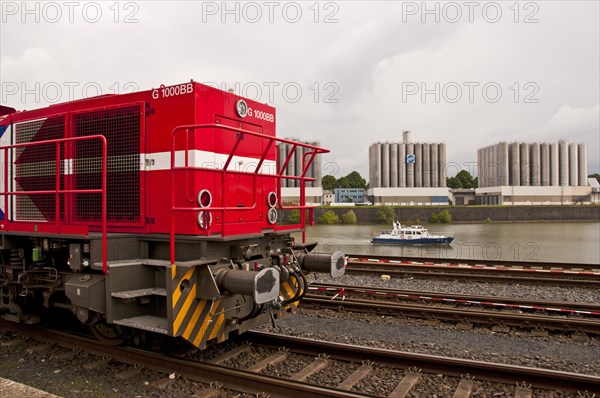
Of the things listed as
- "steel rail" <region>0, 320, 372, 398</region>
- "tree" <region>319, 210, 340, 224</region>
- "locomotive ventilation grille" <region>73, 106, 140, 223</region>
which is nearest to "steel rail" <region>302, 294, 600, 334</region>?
"steel rail" <region>0, 320, 372, 398</region>

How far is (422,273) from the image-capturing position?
10617mm

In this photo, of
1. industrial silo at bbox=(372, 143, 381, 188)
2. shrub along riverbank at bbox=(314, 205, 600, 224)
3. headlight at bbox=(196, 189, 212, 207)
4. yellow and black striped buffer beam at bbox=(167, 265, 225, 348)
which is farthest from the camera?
industrial silo at bbox=(372, 143, 381, 188)

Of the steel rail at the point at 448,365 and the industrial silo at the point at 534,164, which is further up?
the industrial silo at the point at 534,164

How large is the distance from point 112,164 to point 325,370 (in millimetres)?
3710

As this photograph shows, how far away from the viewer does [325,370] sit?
4723 millimetres

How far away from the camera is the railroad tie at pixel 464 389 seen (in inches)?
161

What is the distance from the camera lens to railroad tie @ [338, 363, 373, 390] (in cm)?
427

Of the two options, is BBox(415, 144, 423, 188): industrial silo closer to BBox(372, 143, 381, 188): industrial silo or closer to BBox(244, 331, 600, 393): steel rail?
BBox(372, 143, 381, 188): industrial silo

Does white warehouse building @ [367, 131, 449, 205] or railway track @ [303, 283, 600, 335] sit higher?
white warehouse building @ [367, 131, 449, 205]

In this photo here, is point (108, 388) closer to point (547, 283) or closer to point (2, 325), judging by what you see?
point (2, 325)


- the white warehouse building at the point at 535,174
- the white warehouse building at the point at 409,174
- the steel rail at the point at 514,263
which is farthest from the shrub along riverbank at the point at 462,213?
the steel rail at the point at 514,263

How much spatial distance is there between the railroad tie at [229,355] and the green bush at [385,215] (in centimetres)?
4152

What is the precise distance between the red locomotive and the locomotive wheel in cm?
2

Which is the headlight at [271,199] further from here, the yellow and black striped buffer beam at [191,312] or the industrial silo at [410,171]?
the industrial silo at [410,171]
